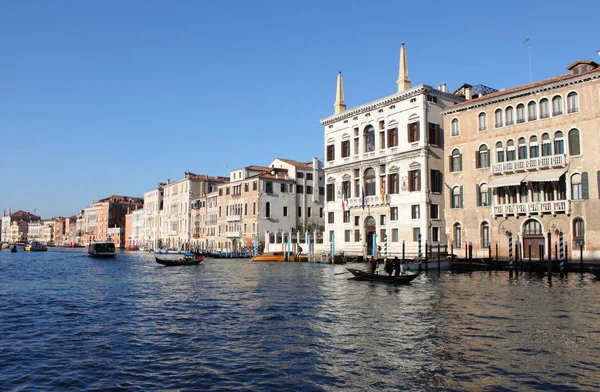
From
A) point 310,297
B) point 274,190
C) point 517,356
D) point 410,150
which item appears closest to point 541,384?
point 517,356

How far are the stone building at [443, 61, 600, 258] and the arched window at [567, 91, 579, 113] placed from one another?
5 centimetres

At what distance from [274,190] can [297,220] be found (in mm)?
4765

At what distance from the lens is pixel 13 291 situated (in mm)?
23844

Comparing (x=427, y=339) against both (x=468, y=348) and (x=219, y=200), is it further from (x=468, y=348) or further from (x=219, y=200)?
(x=219, y=200)

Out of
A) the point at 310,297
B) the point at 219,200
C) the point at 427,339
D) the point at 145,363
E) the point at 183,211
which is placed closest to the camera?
the point at 145,363

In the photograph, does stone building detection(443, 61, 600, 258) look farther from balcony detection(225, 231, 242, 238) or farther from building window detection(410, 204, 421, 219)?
balcony detection(225, 231, 242, 238)

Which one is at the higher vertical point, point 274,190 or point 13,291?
point 274,190

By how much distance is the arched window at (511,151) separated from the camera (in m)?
34.5

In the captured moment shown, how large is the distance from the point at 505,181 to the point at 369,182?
13743 mm

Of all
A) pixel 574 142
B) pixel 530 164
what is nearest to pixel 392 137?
pixel 530 164

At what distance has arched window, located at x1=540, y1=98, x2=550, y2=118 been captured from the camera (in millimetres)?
32750

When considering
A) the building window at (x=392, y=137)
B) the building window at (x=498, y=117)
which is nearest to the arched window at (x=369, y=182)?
the building window at (x=392, y=137)

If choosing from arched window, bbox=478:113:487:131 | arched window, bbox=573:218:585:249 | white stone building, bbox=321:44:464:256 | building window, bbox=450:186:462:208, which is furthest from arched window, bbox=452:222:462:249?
arched window, bbox=573:218:585:249

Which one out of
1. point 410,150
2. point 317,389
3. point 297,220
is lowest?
point 317,389
